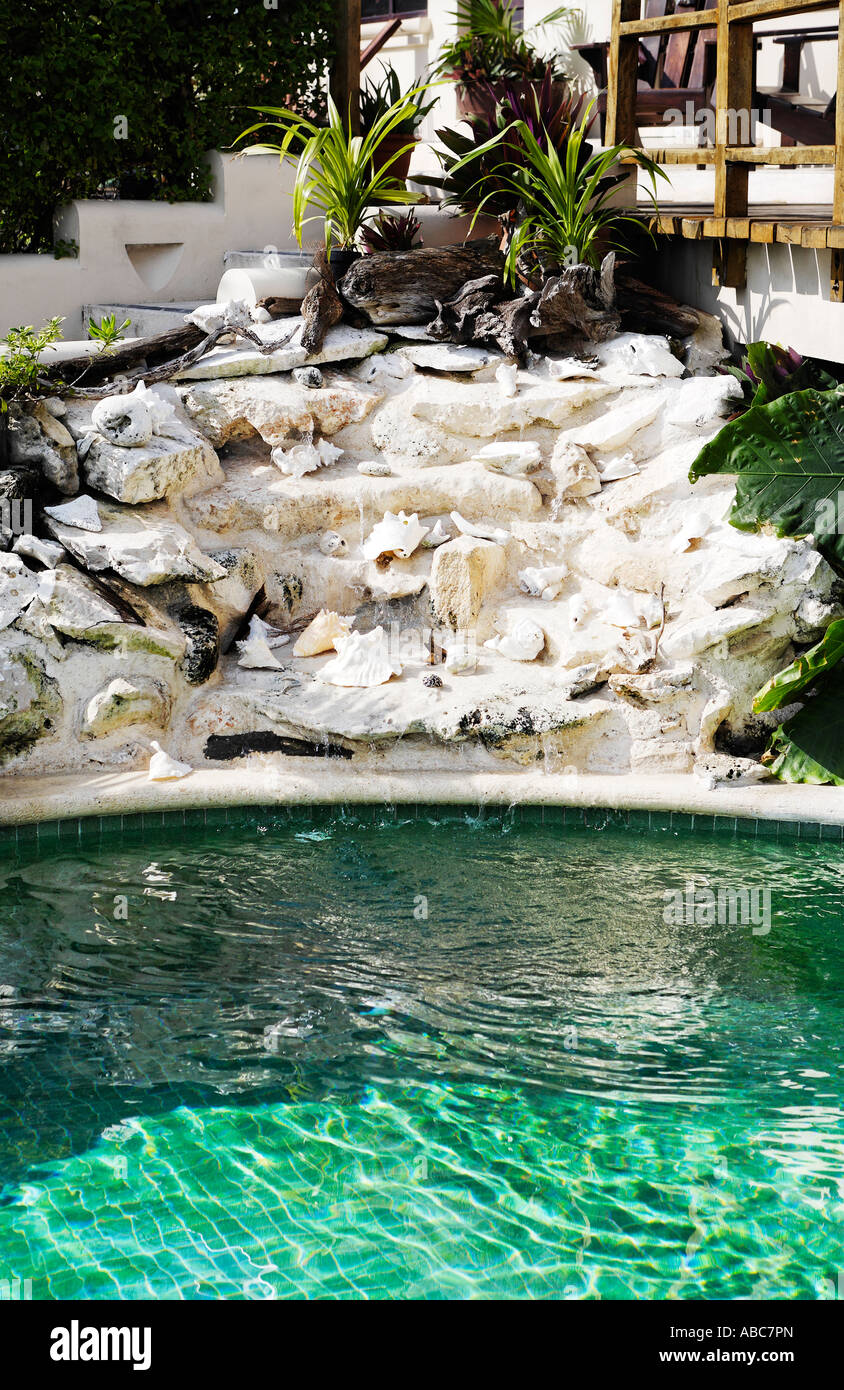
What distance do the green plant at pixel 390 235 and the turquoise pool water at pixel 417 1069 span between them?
469 cm

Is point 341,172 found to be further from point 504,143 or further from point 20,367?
point 20,367

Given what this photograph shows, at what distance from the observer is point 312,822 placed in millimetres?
7020

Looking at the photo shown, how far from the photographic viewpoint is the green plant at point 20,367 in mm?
7895

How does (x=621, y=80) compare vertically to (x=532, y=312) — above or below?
above

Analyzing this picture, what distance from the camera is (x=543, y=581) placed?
26.7 feet

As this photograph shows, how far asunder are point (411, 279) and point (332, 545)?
221cm

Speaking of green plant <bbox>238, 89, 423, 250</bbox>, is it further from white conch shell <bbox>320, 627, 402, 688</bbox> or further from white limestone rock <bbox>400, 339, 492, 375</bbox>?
white conch shell <bbox>320, 627, 402, 688</bbox>

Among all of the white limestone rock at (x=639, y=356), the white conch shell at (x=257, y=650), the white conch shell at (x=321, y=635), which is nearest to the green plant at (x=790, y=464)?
the white limestone rock at (x=639, y=356)

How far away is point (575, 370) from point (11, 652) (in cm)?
405

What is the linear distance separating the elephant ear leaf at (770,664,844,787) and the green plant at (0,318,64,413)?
4.64 meters

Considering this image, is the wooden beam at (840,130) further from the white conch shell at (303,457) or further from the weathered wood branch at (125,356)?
the weathered wood branch at (125,356)

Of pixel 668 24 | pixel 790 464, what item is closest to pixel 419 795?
pixel 790 464

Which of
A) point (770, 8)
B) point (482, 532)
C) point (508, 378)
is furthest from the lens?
point (508, 378)

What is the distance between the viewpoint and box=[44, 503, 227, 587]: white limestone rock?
755 centimetres
